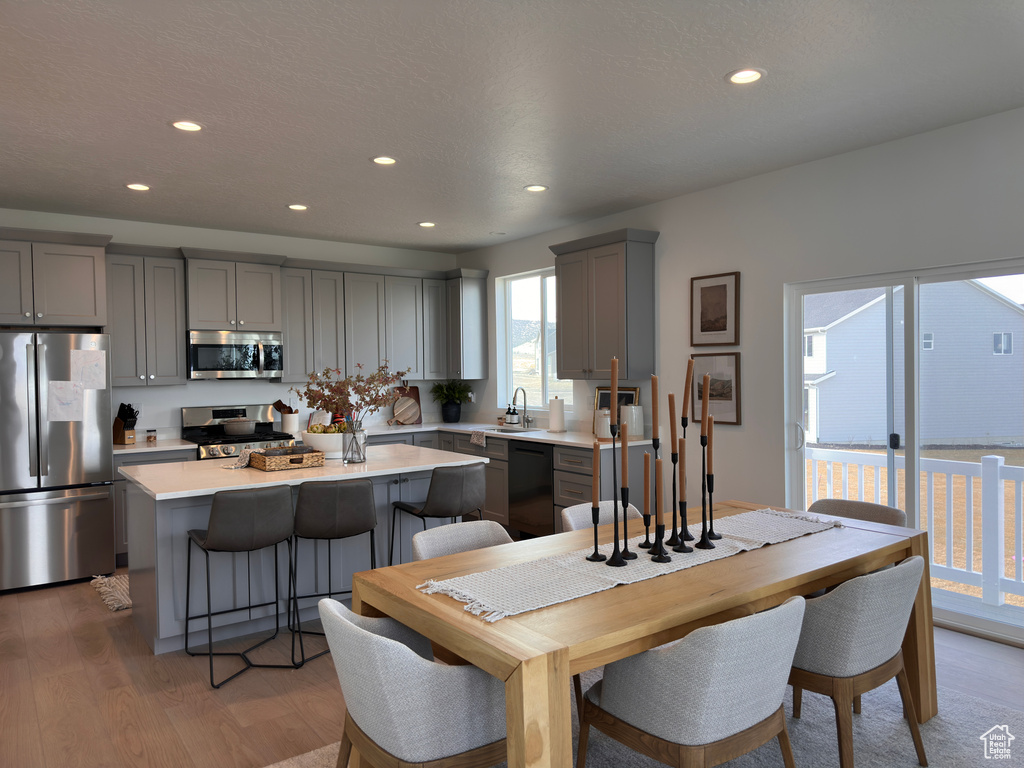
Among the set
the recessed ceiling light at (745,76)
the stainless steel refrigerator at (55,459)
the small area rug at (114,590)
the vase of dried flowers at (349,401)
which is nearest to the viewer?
the recessed ceiling light at (745,76)

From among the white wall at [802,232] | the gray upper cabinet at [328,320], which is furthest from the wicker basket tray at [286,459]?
the white wall at [802,232]

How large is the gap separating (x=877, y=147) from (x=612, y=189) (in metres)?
1.60

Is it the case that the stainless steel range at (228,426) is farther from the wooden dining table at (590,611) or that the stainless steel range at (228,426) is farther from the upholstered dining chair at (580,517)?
the wooden dining table at (590,611)

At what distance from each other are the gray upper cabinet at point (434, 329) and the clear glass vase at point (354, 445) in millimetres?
2740

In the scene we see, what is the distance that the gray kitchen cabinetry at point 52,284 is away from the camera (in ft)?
15.1

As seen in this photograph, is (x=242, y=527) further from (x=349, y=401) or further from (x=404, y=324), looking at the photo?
(x=404, y=324)

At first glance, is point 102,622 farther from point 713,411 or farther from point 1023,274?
point 1023,274

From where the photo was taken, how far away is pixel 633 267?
502cm

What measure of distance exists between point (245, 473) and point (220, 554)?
17.1 inches

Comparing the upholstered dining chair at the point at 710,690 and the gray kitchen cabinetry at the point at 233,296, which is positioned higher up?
the gray kitchen cabinetry at the point at 233,296

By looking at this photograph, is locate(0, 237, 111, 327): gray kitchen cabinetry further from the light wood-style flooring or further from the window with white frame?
the window with white frame

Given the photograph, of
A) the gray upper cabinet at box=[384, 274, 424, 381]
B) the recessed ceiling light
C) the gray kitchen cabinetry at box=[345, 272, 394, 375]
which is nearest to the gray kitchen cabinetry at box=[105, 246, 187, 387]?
the gray kitchen cabinetry at box=[345, 272, 394, 375]

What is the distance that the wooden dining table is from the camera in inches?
60.0

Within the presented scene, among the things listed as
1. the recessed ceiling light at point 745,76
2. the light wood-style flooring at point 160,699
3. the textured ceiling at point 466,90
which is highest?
the textured ceiling at point 466,90
